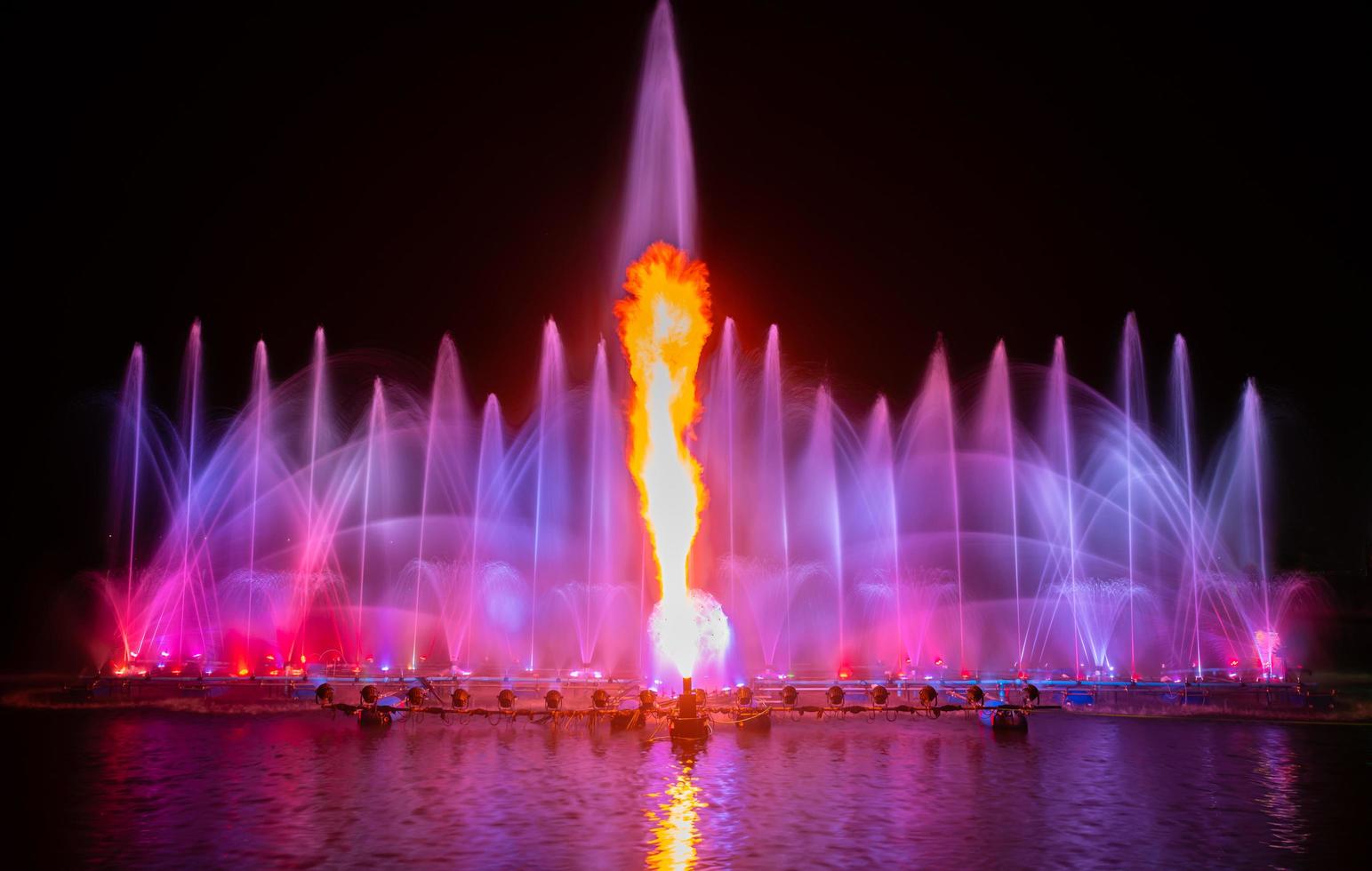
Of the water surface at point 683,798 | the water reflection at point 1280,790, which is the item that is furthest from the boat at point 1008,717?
the water reflection at point 1280,790

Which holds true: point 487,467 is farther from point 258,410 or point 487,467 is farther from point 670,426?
point 670,426

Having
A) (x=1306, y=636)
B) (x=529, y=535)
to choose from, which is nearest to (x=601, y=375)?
(x=529, y=535)

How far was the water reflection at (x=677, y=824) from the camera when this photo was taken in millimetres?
19078

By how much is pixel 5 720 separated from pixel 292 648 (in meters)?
29.3

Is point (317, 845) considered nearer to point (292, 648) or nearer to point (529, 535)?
point (292, 648)

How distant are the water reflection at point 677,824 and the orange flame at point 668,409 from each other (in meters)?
16.5

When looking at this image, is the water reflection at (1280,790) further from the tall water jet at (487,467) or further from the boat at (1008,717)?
the tall water jet at (487,467)

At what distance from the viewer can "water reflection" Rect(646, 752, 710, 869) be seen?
19.1 m

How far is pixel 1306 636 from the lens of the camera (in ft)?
242

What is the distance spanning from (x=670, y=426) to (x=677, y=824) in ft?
85.9

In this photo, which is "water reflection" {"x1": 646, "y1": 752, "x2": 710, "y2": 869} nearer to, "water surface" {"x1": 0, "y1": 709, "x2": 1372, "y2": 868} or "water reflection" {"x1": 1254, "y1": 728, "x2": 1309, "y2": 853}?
"water surface" {"x1": 0, "y1": 709, "x2": 1372, "y2": 868}

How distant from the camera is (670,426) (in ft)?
154

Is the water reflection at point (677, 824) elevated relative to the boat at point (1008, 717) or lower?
lower

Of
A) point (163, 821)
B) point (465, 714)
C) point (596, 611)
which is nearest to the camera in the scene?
point (163, 821)
